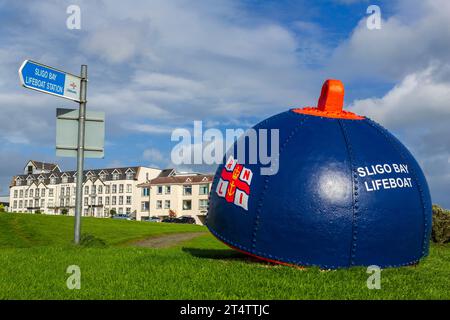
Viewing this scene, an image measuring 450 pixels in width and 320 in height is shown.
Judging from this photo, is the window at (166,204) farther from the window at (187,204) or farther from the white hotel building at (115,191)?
the window at (187,204)

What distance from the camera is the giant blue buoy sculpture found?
9.20 metres

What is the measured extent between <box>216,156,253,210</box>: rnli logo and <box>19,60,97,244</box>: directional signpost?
218 inches

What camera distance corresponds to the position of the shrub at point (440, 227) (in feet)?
68.7

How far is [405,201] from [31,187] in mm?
118900

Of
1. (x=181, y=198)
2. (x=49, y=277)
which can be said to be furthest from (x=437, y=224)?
(x=181, y=198)

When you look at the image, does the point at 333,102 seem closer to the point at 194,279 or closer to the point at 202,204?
the point at 194,279

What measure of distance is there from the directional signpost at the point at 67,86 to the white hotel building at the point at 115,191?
7302 centimetres

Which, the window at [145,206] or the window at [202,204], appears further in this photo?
the window at [145,206]

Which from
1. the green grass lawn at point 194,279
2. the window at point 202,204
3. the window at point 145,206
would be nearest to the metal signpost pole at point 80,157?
the green grass lawn at point 194,279

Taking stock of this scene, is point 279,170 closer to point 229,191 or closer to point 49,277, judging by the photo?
point 229,191

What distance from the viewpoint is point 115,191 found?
105 m

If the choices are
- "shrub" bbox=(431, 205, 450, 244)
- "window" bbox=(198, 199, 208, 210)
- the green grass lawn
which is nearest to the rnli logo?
the green grass lawn

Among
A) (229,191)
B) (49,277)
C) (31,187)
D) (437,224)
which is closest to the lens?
(49,277)
